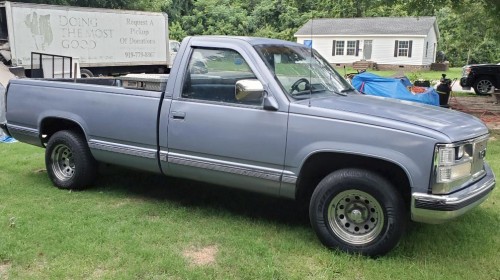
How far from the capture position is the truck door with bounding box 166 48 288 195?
4.43m

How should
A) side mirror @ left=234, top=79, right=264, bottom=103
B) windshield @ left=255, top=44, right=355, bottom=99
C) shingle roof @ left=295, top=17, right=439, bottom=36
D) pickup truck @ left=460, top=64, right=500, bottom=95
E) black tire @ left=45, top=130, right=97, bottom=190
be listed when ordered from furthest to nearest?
shingle roof @ left=295, top=17, right=439, bottom=36 < pickup truck @ left=460, top=64, right=500, bottom=95 < black tire @ left=45, top=130, right=97, bottom=190 < windshield @ left=255, top=44, right=355, bottom=99 < side mirror @ left=234, top=79, right=264, bottom=103

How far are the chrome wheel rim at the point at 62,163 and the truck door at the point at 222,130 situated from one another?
160 centimetres

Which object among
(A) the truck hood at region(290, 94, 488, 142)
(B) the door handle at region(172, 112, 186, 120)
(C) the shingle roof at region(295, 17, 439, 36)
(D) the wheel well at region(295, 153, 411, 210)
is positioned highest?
(C) the shingle roof at region(295, 17, 439, 36)

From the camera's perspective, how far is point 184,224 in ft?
16.0

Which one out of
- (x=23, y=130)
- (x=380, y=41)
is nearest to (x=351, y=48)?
(x=380, y=41)

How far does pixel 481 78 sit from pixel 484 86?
328mm

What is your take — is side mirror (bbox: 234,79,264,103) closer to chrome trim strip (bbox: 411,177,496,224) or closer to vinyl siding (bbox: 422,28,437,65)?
chrome trim strip (bbox: 411,177,496,224)

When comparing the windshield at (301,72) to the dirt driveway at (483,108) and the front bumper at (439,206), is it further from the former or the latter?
the dirt driveway at (483,108)

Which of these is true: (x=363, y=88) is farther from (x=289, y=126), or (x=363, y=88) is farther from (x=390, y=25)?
(x=390, y=25)

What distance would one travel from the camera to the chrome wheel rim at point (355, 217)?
4.12 m

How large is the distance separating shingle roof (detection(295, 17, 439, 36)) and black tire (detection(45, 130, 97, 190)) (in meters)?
38.4

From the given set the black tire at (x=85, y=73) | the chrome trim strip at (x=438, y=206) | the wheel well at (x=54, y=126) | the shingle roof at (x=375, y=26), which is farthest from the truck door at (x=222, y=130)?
the shingle roof at (x=375, y=26)

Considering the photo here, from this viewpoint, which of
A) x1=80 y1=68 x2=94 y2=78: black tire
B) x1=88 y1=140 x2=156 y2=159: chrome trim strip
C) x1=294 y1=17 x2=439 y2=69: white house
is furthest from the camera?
x1=294 y1=17 x2=439 y2=69: white house

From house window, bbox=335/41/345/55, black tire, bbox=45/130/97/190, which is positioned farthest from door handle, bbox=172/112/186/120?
house window, bbox=335/41/345/55
